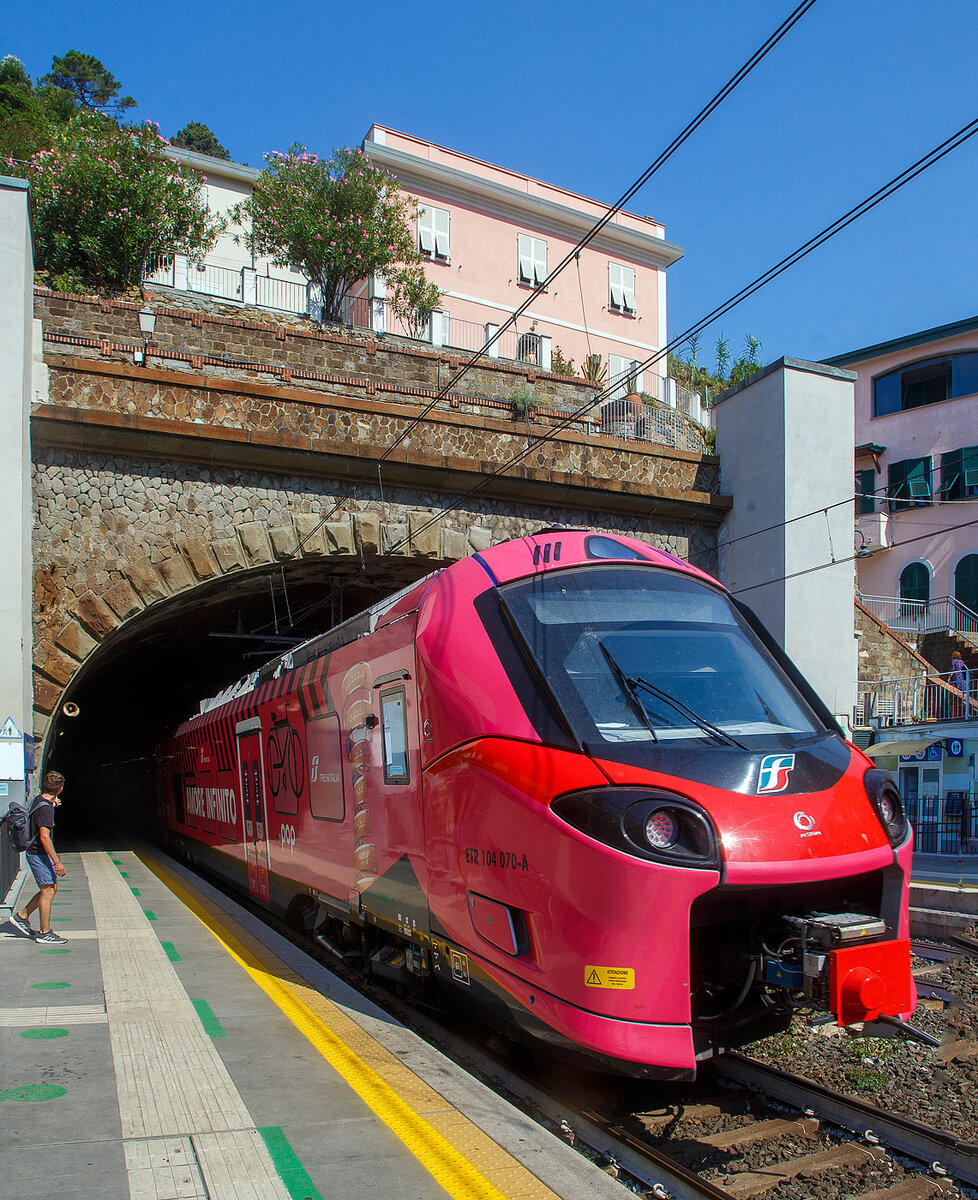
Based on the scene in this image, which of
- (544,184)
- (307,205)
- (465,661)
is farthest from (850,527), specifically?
(544,184)

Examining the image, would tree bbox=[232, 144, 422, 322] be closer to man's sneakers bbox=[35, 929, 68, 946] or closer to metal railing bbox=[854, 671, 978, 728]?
metal railing bbox=[854, 671, 978, 728]

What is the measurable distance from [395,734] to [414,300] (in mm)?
25416

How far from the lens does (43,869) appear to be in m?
8.94

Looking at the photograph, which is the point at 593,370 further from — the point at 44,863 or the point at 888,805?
the point at 888,805

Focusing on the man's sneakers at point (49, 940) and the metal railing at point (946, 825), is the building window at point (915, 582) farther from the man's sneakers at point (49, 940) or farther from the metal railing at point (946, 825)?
the man's sneakers at point (49, 940)

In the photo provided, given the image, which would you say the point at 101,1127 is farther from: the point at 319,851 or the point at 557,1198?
the point at 319,851

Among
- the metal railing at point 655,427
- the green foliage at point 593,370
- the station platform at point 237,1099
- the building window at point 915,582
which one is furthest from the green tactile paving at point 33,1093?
the building window at point 915,582

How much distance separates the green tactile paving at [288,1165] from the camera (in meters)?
3.63

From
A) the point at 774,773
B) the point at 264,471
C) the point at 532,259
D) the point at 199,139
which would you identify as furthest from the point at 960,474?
the point at 199,139

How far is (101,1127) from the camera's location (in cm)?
424

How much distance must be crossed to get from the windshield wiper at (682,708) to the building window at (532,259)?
32959 mm

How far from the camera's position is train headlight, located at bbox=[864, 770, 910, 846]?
5.27 m

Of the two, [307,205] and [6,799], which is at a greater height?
[307,205]

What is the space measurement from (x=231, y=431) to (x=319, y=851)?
7.78 metres
